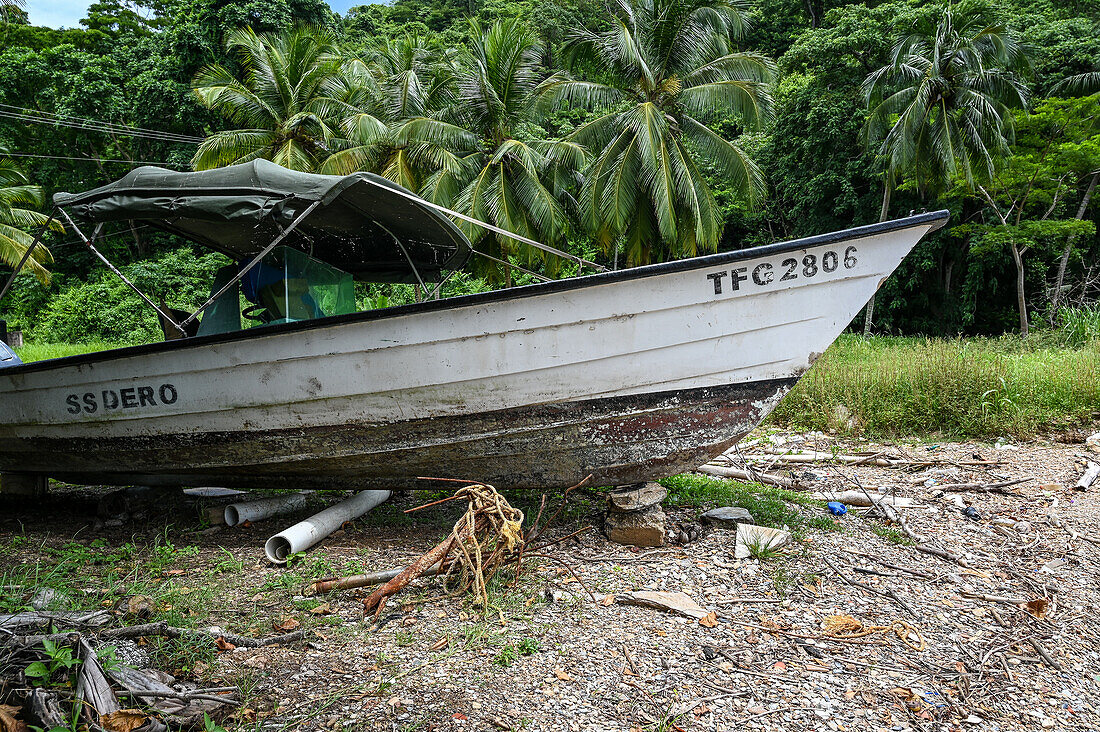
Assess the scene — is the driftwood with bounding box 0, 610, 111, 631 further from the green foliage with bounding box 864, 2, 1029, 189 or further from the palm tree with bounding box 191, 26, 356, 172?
the green foliage with bounding box 864, 2, 1029, 189

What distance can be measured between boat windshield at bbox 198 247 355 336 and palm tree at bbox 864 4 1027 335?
736 inches

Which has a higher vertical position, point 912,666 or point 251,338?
point 251,338

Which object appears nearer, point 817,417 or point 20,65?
point 817,417

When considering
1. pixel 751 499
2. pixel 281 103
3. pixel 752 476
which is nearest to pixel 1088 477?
pixel 752 476

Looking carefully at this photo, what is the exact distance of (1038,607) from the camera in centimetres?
340

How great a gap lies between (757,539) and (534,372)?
5.58ft

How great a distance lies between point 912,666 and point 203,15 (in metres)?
28.5

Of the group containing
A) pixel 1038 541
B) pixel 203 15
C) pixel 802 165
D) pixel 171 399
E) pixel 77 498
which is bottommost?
pixel 1038 541

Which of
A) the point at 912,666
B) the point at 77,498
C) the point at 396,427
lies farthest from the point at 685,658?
the point at 77,498

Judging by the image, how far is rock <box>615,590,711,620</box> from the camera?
10.9 ft

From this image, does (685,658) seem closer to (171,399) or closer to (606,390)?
(606,390)

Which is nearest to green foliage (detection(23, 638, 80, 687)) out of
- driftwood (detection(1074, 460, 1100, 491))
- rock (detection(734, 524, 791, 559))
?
rock (detection(734, 524, 791, 559))

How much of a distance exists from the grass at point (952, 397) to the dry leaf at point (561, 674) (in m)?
6.67

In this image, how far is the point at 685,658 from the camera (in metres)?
2.91
